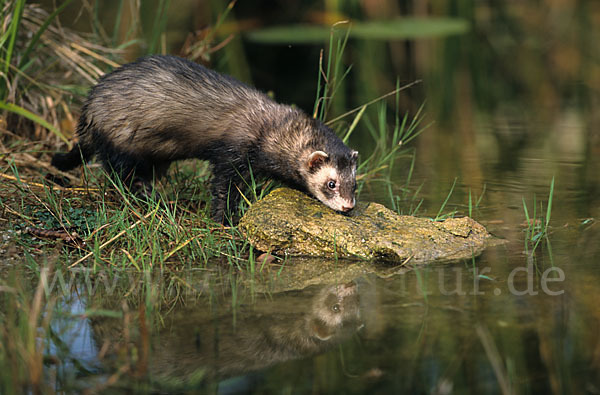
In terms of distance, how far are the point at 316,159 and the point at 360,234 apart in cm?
79

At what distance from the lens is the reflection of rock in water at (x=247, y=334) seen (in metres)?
3.03

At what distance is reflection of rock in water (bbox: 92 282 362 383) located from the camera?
3032 millimetres

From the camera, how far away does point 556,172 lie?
258 inches

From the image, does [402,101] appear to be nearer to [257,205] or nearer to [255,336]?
[257,205]

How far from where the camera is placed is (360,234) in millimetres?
4637

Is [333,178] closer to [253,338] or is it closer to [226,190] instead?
[226,190]

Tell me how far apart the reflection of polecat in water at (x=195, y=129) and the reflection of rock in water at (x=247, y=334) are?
1.66m

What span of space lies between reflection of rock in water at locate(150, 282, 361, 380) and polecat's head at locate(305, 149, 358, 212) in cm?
127

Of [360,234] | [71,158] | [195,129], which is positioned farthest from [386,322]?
[71,158]

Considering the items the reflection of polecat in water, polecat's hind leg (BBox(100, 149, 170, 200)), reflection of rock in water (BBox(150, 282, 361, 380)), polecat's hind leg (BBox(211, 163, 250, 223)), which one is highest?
the reflection of polecat in water

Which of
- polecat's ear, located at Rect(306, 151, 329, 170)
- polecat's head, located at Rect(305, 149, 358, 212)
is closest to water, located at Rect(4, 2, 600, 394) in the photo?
polecat's head, located at Rect(305, 149, 358, 212)

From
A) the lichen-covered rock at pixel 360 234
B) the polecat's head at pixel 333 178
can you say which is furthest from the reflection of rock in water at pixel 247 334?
the polecat's head at pixel 333 178

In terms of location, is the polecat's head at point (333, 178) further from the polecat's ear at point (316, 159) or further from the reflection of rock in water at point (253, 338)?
the reflection of rock in water at point (253, 338)

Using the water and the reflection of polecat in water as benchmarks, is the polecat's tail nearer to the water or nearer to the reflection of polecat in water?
the reflection of polecat in water
